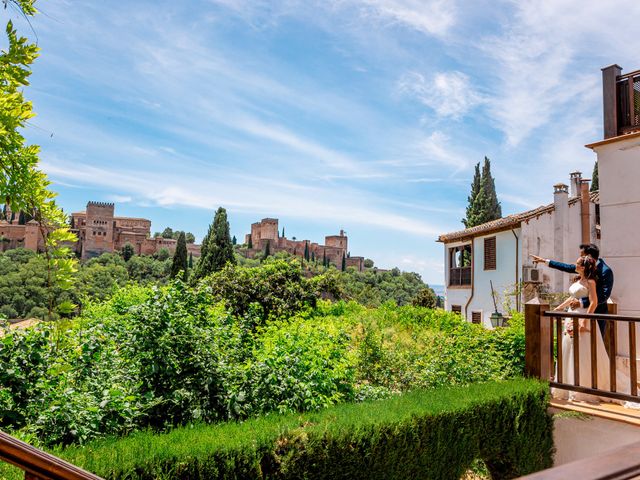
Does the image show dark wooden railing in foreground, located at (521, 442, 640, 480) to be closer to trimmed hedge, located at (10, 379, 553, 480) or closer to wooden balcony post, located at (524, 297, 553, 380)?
trimmed hedge, located at (10, 379, 553, 480)

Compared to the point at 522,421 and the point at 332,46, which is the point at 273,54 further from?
the point at 522,421

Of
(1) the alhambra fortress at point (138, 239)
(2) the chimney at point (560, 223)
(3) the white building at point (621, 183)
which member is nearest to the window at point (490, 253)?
(2) the chimney at point (560, 223)

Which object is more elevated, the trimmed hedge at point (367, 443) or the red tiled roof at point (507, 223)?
the red tiled roof at point (507, 223)

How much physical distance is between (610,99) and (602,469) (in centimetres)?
562

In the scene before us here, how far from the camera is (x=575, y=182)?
1588 cm

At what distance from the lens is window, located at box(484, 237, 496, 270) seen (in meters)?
18.0

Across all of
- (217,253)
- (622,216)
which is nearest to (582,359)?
(622,216)

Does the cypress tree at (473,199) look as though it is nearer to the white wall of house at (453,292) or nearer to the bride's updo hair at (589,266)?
the white wall of house at (453,292)

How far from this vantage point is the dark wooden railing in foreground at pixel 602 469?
39.7 inches

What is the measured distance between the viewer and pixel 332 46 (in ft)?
20.7

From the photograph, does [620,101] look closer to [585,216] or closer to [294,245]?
[585,216]

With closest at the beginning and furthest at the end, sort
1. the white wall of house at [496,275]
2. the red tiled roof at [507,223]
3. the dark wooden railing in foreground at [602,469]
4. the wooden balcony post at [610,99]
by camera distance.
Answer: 1. the dark wooden railing in foreground at [602,469]
2. the wooden balcony post at [610,99]
3. the red tiled roof at [507,223]
4. the white wall of house at [496,275]

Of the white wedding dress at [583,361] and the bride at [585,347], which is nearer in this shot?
the bride at [585,347]

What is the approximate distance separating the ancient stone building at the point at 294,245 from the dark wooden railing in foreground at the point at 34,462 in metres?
77.4
